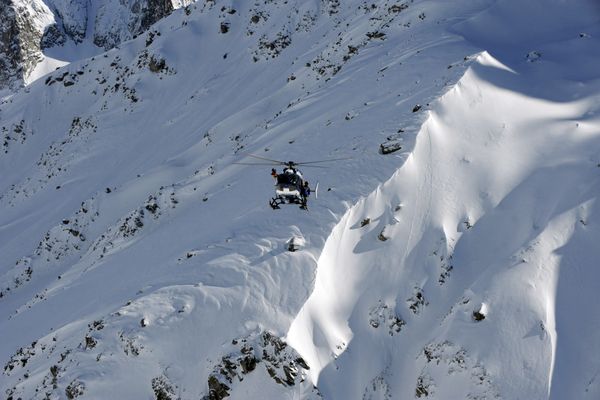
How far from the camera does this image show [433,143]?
2197 centimetres

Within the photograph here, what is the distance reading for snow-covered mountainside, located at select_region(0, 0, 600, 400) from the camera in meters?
17.0

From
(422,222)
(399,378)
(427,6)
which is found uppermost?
(427,6)

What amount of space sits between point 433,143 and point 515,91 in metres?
5.72

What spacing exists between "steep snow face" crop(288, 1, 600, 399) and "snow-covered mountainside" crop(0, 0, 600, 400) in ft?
0.23

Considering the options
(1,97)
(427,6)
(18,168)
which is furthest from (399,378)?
(1,97)

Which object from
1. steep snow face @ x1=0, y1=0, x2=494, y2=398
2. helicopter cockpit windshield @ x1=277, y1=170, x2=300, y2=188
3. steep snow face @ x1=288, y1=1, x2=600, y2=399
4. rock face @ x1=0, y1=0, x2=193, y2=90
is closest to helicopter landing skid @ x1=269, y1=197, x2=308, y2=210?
steep snow face @ x1=0, y1=0, x2=494, y2=398

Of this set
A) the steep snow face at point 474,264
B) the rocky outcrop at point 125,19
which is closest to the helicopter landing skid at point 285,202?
the steep snow face at point 474,264

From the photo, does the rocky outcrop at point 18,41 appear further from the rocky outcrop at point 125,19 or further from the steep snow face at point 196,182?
the steep snow face at point 196,182

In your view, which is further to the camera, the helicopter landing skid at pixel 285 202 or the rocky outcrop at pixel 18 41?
the rocky outcrop at pixel 18 41

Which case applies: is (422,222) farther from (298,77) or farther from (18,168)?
(18,168)

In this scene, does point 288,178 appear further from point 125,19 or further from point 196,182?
point 125,19

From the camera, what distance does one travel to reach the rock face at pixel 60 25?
82875 mm

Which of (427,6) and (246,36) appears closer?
(427,6)

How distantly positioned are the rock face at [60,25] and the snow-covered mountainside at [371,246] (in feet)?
195
